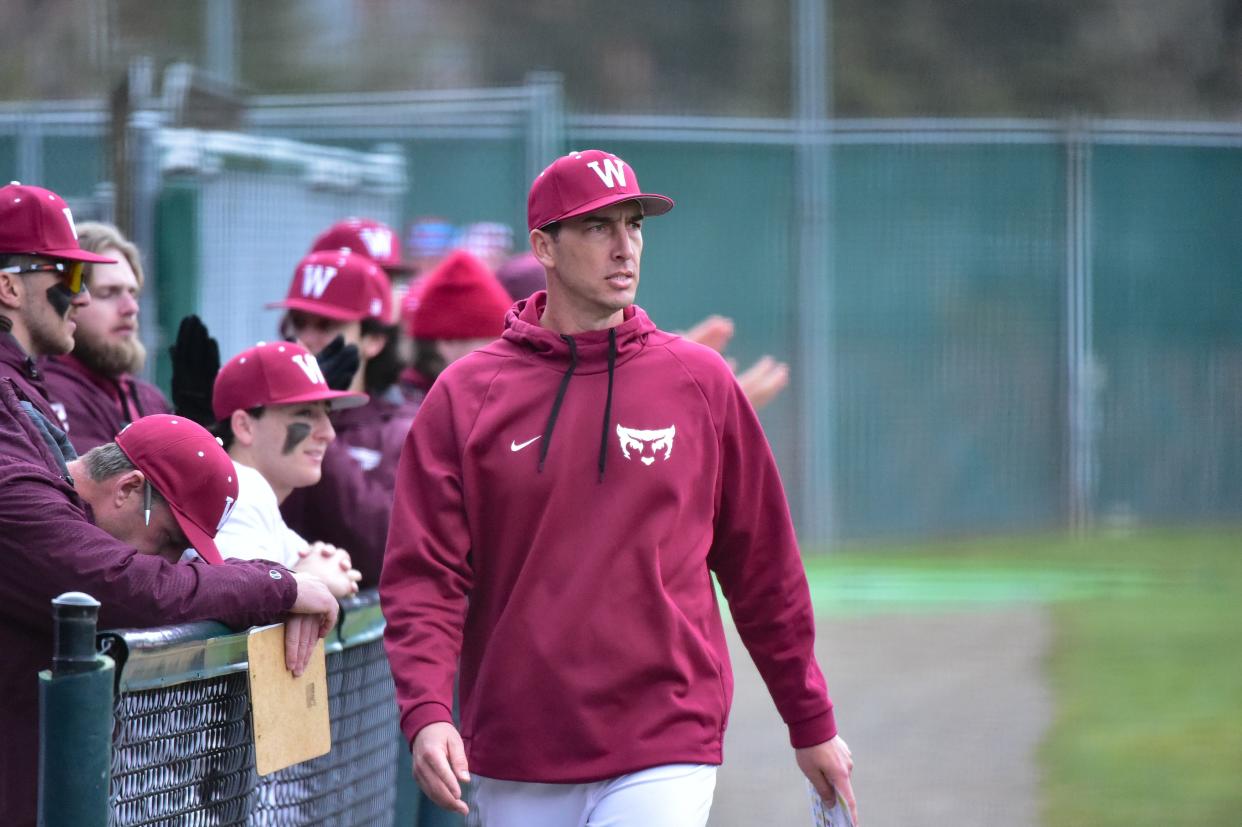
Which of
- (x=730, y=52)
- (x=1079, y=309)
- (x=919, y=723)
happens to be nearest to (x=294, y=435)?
(x=919, y=723)

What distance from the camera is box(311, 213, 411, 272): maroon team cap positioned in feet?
23.1

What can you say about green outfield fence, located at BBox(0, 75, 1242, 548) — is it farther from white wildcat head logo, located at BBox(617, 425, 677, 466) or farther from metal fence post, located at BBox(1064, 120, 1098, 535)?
white wildcat head logo, located at BBox(617, 425, 677, 466)

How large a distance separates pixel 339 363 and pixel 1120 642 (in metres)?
6.06

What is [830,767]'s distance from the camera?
3.71 metres

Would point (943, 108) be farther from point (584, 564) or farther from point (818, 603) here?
point (584, 564)

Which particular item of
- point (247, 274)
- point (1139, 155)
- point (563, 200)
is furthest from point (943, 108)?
point (563, 200)

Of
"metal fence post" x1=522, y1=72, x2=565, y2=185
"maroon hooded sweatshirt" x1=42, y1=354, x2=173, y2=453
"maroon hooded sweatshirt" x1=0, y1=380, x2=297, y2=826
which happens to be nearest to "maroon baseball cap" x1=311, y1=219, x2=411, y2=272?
"maroon hooded sweatshirt" x1=42, y1=354, x2=173, y2=453

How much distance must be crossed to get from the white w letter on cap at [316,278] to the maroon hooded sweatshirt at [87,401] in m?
0.78

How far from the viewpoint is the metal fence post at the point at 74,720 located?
2811 mm

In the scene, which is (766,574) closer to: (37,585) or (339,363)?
(37,585)

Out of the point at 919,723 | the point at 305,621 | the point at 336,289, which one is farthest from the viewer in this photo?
the point at 919,723

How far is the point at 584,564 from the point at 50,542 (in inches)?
40.2

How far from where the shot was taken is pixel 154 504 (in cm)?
371

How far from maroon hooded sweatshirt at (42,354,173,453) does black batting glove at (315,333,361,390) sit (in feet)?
1.91
